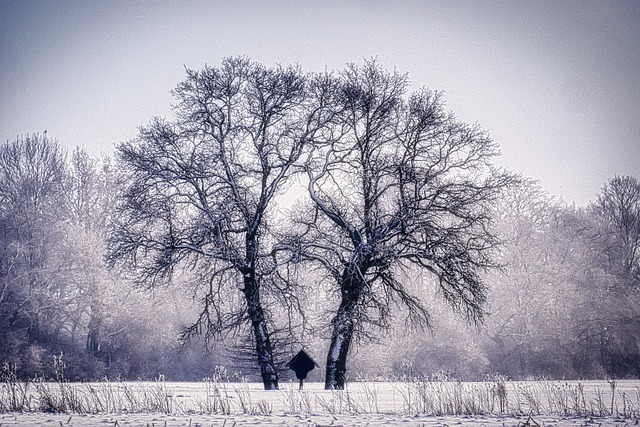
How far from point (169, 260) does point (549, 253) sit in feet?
102

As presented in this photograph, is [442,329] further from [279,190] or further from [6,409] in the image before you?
[6,409]

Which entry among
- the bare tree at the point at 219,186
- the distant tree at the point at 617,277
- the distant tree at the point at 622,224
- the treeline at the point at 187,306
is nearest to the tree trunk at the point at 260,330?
the bare tree at the point at 219,186

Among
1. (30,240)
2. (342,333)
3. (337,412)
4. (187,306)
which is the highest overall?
(30,240)

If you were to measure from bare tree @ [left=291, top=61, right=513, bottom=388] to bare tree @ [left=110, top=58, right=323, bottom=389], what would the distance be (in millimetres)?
1659

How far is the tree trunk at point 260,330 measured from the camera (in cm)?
1788

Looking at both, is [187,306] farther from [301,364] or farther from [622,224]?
[622,224]

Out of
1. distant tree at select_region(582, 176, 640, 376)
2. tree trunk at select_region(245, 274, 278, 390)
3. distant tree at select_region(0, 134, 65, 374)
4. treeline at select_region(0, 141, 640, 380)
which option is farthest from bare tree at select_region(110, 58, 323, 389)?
distant tree at select_region(582, 176, 640, 376)

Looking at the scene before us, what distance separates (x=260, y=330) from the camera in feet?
59.7

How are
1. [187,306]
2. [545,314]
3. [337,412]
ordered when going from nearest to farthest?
[337,412] < [545,314] < [187,306]

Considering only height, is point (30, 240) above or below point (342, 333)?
above

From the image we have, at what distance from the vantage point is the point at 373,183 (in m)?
18.0

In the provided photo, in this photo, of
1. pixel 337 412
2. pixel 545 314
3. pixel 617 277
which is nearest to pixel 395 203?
pixel 337 412

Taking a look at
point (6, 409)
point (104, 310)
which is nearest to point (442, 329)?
point (104, 310)

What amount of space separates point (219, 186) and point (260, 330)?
5.72 meters
